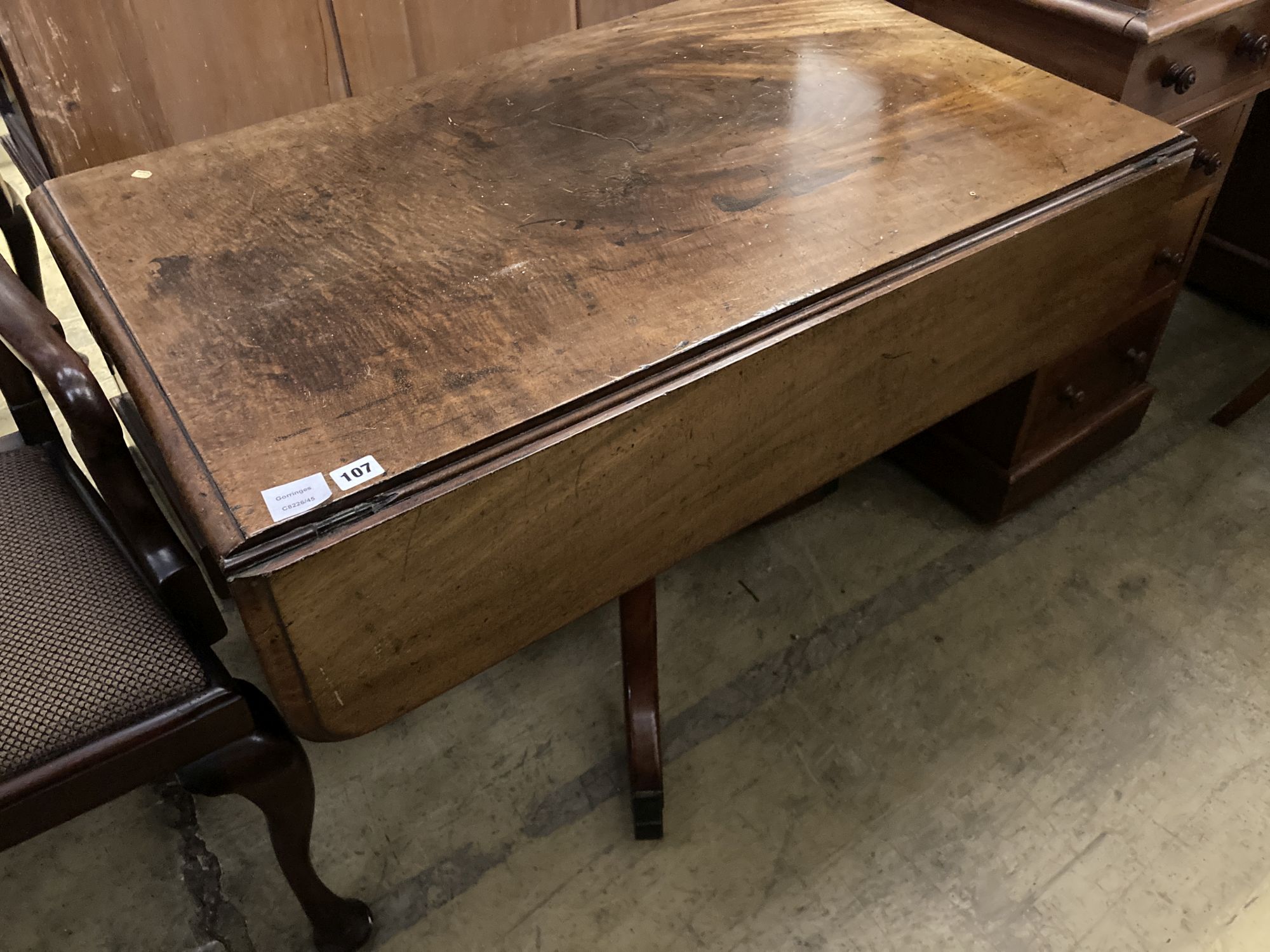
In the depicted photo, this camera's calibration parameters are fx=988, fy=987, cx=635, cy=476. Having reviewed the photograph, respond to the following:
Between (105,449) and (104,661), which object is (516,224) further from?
(104,661)

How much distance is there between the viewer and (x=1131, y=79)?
122cm

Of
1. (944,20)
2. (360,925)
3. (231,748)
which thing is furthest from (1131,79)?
(360,925)

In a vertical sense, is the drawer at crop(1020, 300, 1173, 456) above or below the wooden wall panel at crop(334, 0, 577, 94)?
below

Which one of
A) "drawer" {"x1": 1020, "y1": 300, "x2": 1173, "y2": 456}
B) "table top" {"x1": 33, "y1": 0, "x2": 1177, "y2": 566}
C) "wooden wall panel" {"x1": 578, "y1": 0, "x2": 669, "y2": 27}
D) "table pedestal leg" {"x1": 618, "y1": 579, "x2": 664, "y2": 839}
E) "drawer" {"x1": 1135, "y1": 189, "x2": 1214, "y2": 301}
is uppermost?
"table top" {"x1": 33, "y1": 0, "x2": 1177, "y2": 566}

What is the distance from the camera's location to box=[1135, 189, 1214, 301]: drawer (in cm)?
139

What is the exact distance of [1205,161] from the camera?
137cm

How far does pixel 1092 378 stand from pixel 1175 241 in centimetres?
23

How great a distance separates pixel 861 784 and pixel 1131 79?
95 centimetres

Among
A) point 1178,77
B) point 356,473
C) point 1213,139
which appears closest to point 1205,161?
point 1213,139

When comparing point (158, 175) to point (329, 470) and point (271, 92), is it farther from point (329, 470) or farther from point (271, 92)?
point (329, 470)

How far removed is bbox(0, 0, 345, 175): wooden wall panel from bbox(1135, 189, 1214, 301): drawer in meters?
1.23

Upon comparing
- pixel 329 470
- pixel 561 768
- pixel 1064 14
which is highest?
pixel 1064 14

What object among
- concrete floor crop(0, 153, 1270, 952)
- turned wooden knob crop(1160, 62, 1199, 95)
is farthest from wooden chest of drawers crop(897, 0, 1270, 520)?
concrete floor crop(0, 153, 1270, 952)

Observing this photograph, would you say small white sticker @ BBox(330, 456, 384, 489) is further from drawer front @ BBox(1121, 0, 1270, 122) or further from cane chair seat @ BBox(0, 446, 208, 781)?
drawer front @ BBox(1121, 0, 1270, 122)
